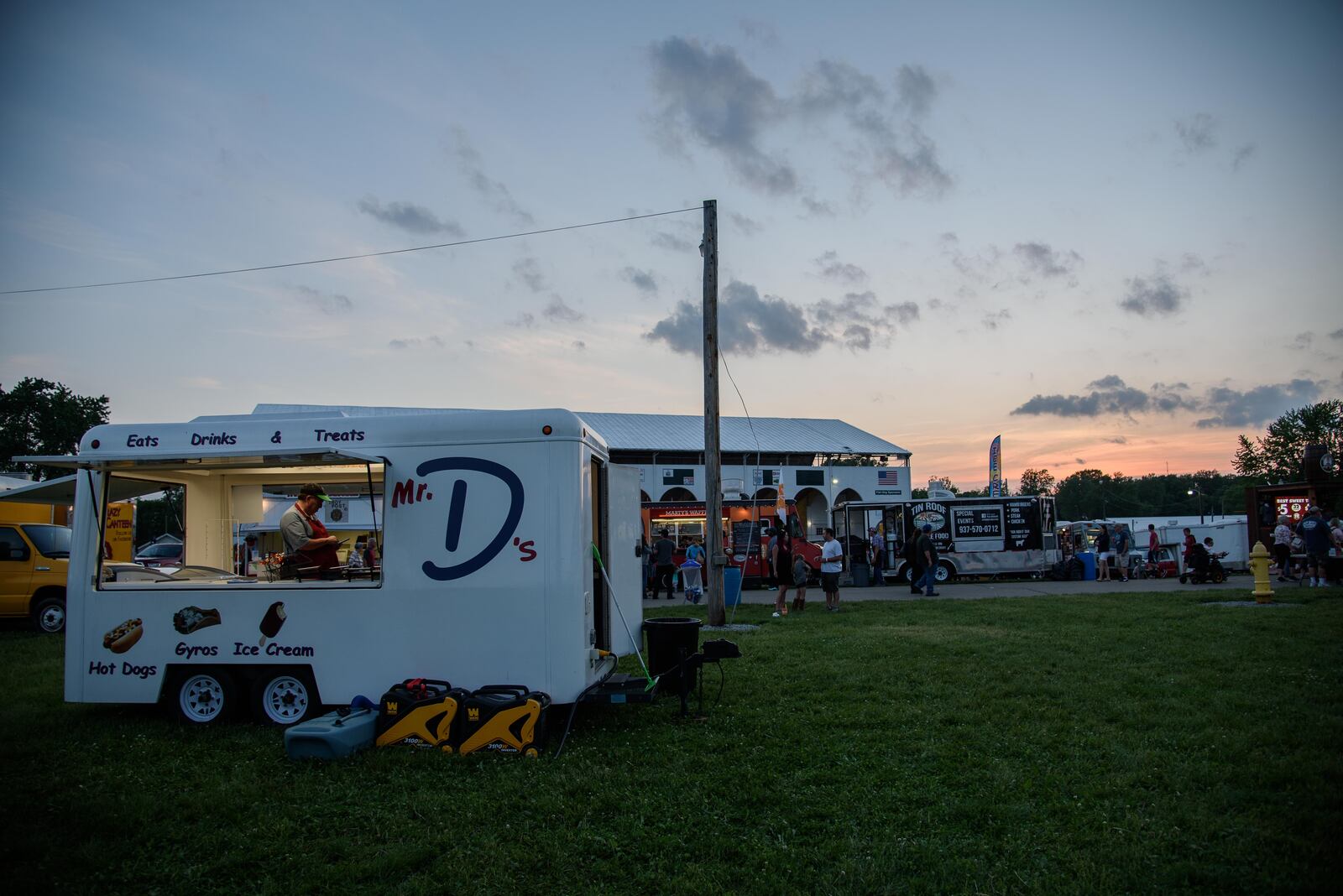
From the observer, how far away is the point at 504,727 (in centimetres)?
610

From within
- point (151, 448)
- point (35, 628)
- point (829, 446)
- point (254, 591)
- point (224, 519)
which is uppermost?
point (829, 446)

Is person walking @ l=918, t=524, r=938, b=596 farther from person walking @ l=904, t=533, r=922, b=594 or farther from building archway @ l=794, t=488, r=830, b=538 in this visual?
building archway @ l=794, t=488, r=830, b=538

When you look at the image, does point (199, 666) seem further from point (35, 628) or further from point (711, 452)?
point (35, 628)

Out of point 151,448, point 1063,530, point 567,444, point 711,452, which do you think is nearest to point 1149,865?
point 567,444

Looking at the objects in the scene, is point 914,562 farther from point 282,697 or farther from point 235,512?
point 282,697

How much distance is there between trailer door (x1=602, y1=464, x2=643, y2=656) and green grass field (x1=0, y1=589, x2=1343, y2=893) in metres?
0.76

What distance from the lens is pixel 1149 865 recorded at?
3.99 m

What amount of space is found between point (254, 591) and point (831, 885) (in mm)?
5201

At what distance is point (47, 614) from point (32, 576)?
70 cm

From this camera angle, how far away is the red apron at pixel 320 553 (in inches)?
294

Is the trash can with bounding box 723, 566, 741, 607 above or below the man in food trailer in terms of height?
below

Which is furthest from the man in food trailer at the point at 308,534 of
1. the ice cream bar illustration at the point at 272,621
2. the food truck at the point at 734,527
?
the food truck at the point at 734,527

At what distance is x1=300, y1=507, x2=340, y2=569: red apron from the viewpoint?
7461mm

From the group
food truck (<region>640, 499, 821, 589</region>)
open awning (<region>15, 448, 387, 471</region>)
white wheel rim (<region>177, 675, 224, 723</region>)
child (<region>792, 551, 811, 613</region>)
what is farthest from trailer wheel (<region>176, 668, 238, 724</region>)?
food truck (<region>640, 499, 821, 589</region>)
